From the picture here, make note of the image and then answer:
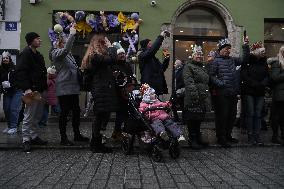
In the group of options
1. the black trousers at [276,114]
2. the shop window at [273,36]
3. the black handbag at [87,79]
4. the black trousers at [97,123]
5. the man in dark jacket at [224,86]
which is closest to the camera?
A: the black trousers at [97,123]

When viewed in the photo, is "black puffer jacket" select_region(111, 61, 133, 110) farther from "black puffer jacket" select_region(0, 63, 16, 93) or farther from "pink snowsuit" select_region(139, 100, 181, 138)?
"black puffer jacket" select_region(0, 63, 16, 93)

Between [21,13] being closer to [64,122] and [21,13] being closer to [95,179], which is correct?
[64,122]

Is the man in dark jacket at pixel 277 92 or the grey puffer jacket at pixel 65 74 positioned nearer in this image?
the grey puffer jacket at pixel 65 74

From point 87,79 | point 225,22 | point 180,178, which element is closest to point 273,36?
point 225,22

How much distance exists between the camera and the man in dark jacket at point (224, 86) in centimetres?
808

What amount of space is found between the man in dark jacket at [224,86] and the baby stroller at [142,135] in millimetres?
1652

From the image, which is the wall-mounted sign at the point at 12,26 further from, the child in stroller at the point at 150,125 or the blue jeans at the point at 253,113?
the blue jeans at the point at 253,113

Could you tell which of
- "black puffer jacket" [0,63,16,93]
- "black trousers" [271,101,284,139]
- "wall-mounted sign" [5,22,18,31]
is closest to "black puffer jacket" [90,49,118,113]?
"black puffer jacket" [0,63,16,93]

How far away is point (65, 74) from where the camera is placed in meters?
7.76

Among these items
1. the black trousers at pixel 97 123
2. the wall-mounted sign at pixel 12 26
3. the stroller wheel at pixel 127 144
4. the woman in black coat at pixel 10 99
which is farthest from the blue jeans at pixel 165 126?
the wall-mounted sign at pixel 12 26

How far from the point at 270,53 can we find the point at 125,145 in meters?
9.32

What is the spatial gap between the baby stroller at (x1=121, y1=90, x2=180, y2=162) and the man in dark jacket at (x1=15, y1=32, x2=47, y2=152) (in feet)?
5.76

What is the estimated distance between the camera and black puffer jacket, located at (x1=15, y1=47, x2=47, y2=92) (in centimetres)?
738

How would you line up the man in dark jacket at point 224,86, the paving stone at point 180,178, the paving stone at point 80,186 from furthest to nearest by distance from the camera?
the man in dark jacket at point 224,86
the paving stone at point 180,178
the paving stone at point 80,186
